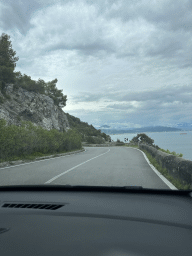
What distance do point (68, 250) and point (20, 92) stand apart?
5056 centimetres

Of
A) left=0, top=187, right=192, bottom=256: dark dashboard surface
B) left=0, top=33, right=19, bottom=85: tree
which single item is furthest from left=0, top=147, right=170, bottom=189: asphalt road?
left=0, top=33, right=19, bottom=85: tree

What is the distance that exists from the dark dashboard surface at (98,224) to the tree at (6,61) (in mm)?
45411

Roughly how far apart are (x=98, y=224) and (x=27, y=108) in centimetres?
4626

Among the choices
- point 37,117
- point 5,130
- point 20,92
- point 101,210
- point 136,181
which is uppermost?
point 20,92

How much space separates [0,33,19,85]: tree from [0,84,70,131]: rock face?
190 centimetres

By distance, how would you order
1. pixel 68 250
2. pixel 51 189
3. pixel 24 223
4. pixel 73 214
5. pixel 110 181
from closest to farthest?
pixel 68 250, pixel 24 223, pixel 73 214, pixel 51 189, pixel 110 181

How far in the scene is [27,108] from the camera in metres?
46.7

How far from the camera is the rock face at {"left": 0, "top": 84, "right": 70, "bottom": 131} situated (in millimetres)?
41438

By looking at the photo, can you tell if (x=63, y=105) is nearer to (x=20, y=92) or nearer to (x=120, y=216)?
(x=20, y=92)

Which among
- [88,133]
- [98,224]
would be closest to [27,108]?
[98,224]

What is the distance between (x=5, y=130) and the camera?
17031 mm

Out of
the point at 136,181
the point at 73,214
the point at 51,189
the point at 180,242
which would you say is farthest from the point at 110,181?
the point at 180,242

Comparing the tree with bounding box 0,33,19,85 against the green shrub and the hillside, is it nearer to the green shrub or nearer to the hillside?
the green shrub

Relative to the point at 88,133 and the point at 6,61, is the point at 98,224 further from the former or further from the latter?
the point at 88,133
